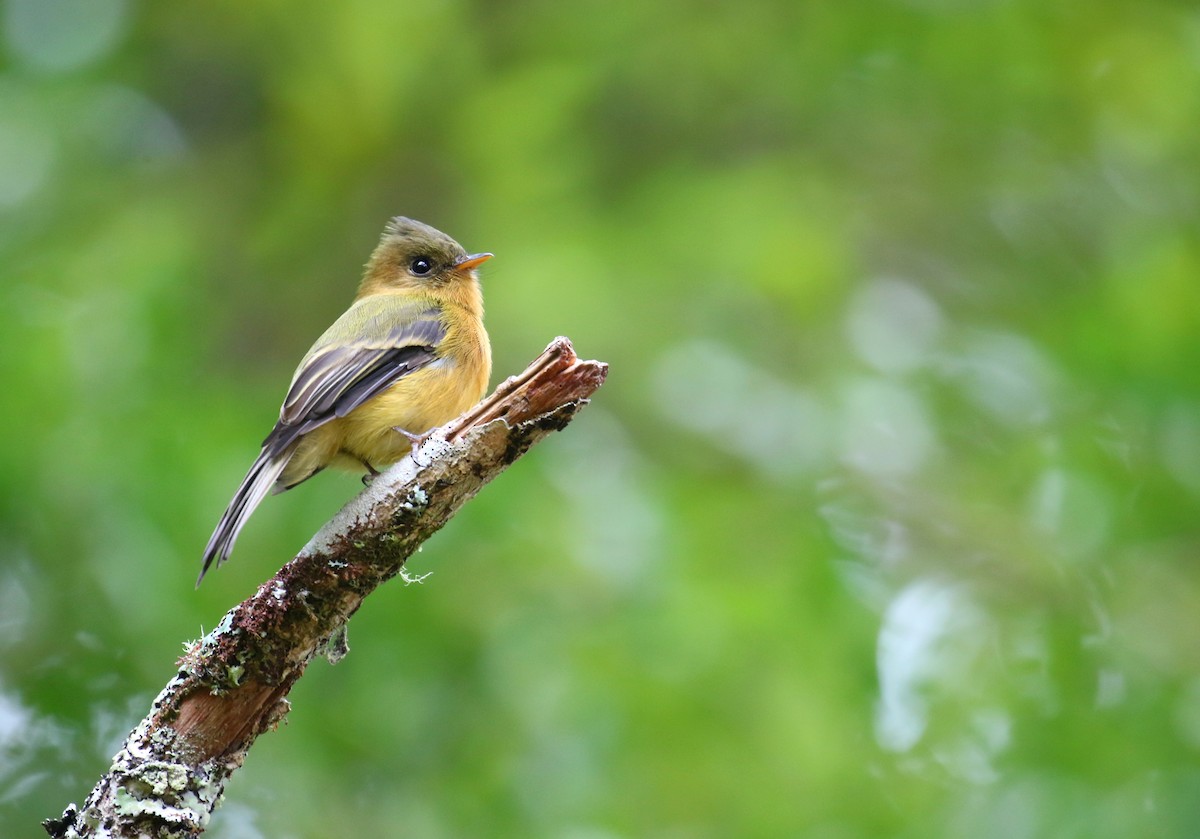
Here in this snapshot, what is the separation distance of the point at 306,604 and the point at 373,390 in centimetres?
166

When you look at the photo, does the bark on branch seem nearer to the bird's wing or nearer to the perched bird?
the perched bird

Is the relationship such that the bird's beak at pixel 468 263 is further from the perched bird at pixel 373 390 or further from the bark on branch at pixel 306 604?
the bark on branch at pixel 306 604

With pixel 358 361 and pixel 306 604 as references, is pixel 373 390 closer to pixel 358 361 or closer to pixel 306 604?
pixel 358 361

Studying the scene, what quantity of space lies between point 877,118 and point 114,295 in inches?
176

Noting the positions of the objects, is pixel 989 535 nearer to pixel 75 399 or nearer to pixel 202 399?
pixel 202 399

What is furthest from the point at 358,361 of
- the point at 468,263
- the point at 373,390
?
the point at 468,263

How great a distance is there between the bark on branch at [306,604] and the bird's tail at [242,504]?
0.70m

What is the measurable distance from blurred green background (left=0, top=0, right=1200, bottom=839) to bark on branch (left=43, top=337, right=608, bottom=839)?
2146 millimetres

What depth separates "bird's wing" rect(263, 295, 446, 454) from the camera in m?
4.86

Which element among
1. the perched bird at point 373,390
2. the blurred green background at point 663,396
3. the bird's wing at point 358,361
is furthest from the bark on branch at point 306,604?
the blurred green background at point 663,396

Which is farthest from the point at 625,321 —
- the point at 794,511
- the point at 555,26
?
the point at 555,26

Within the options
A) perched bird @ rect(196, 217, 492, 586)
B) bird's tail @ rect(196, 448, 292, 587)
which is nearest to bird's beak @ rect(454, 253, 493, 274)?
perched bird @ rect(196, 217, 492, 586)

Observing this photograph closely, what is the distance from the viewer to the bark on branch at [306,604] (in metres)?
3.38

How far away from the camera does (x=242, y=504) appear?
4484mm
